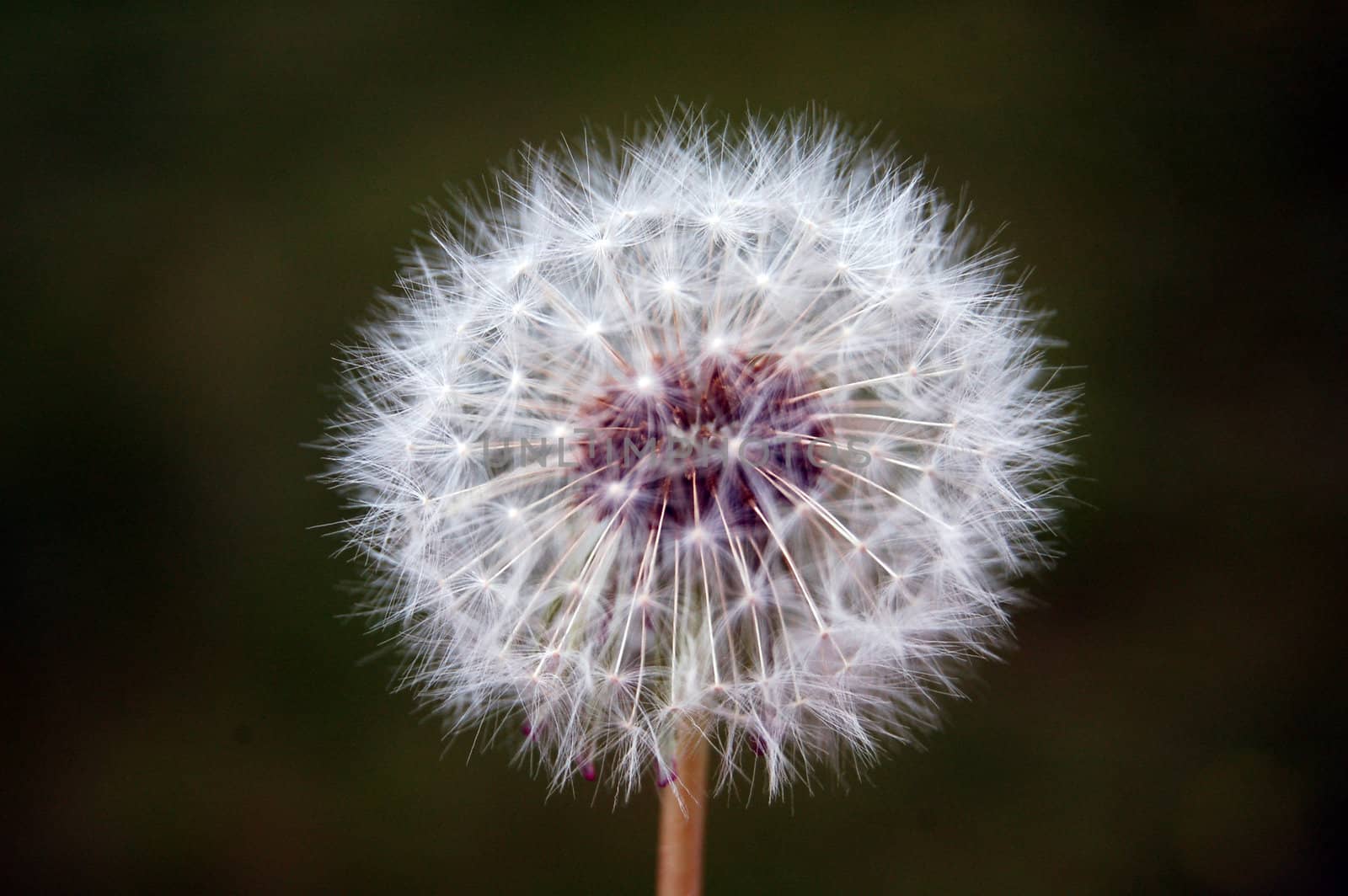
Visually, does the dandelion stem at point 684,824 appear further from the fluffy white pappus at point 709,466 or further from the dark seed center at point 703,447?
the dark seed center at point 703,447

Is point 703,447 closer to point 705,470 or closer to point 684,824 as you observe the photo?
point 705,470

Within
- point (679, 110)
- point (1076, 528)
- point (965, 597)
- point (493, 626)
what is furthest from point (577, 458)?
point (1076, 528)

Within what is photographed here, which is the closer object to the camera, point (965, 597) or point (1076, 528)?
point (965, 597)

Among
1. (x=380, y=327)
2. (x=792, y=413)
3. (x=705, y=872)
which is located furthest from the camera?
(x=705, y=872)

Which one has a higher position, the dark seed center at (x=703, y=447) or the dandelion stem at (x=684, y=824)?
the dark seed center at (x=703, y=447)

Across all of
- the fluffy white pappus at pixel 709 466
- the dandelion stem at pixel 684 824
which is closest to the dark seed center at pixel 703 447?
the fluffy white pappus at pixel 709 466

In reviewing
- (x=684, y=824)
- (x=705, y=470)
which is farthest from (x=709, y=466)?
(x=684, y=824)

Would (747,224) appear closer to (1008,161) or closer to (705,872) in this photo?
(1008,161)

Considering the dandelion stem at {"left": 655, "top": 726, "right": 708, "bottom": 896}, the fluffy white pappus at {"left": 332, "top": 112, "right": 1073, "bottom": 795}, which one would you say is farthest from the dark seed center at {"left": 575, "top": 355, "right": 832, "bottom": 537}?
the dandelion stem at {"left": 655, "top": 726, "right": 708, "bottom": 896}

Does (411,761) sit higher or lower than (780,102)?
lower
